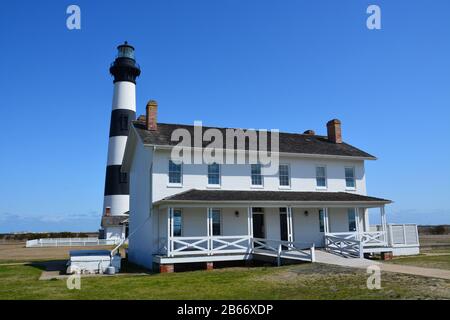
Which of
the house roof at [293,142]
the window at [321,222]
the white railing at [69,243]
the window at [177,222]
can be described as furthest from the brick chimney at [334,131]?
the white railing at [69,243]

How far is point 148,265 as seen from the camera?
68.4ft

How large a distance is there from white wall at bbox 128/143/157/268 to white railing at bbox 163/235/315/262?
64.2 inches

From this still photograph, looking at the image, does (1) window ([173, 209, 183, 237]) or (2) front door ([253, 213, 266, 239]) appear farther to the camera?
(2) front door ([253, 213, 266, 239])

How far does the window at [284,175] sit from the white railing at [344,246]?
4.08m

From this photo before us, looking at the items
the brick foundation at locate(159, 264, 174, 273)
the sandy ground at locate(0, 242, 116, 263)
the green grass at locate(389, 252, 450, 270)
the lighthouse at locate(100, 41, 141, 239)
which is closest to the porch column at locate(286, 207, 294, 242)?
the green grass at locate(389, 252, 450, 270)

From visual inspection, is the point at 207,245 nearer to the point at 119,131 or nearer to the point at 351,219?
the point at 351,219

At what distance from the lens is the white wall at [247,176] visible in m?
21.0

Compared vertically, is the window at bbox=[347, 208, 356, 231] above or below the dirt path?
above

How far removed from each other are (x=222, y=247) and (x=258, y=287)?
7460 mm

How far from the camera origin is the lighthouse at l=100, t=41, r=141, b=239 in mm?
37469

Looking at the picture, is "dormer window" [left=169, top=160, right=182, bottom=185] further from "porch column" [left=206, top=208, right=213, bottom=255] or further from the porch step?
the porch step

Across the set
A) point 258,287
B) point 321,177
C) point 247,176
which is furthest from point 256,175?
point 258,287
